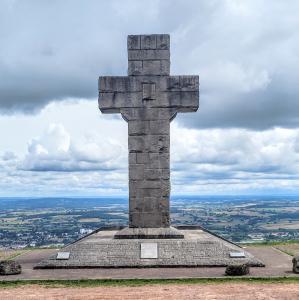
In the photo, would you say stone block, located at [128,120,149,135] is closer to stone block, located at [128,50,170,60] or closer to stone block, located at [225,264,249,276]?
stone block, located at [128,50,170,60]

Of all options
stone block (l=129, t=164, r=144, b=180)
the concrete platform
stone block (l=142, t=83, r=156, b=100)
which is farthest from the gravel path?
stone block (l=142, t=83, r=156, b=100)

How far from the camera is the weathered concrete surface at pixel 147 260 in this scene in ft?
65.2

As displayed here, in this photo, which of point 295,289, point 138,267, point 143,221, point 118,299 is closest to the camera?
point 118,299

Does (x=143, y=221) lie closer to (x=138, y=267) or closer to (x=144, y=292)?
(x=138, y=267)

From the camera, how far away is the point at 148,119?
23.3 metres

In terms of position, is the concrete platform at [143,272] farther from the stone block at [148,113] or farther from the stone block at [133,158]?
the stone block at [148,113]

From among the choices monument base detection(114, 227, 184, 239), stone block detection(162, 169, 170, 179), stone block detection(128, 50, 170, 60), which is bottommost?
monument base detection(114, 227, 184, 239)

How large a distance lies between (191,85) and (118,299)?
11881 millimetres

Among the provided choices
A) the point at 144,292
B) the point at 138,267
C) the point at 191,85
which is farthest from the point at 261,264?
the point at 191,85

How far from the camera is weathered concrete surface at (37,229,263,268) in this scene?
19875 millimetres

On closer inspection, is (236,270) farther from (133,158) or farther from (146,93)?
(146,93)

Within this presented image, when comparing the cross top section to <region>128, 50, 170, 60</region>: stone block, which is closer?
the cross top section

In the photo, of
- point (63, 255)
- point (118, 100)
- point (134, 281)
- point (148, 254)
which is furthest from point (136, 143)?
point (134, 281)

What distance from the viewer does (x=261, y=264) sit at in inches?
781
